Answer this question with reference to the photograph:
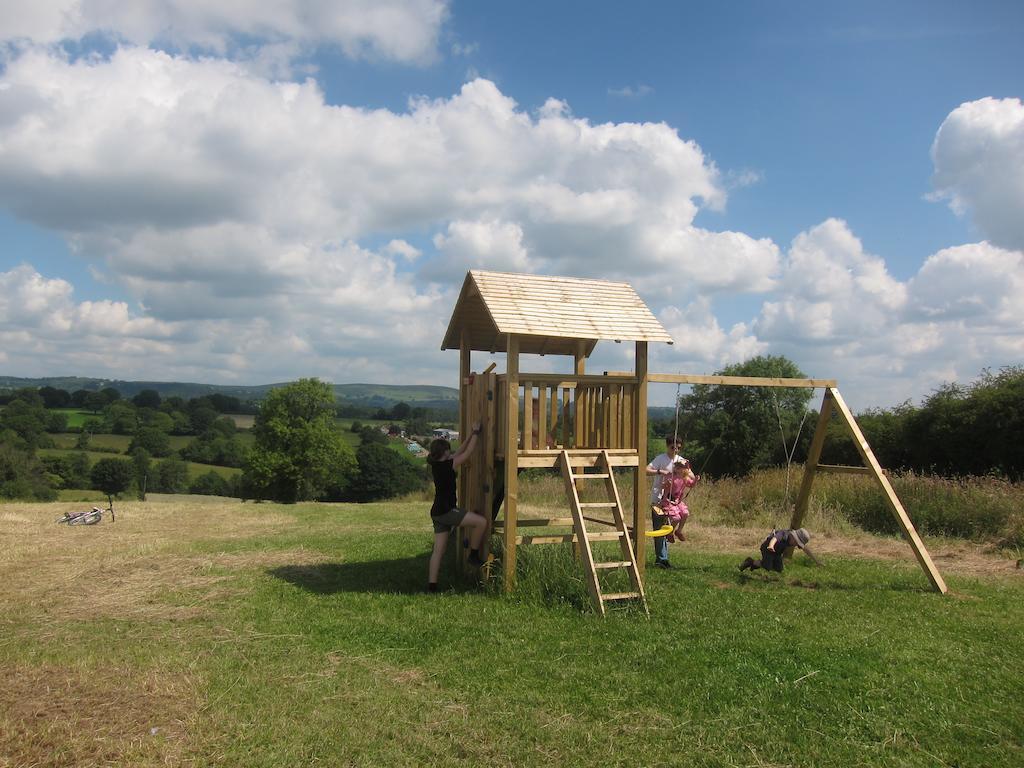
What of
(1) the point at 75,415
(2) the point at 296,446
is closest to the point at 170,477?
(2) the point at 296,446

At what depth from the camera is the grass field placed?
446 cm

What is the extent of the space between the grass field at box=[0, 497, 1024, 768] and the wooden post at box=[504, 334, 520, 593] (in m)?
0.35

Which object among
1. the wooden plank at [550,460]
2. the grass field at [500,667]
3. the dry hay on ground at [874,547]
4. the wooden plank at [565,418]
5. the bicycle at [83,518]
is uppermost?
the wooden plank at [565,418]

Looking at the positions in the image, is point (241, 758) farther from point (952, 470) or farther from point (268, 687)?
point (952, 470)

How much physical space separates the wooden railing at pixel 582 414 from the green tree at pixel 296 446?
1306 inches

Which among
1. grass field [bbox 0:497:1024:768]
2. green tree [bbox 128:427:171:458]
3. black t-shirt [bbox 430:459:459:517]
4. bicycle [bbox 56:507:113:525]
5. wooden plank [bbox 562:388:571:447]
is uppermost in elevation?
wooden plank [bbox 562:388:571:447]

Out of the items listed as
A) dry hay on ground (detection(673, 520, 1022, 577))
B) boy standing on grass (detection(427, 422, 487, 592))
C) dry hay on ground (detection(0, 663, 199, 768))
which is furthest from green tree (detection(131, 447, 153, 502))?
dry hay on ground (detection(0, 663, 199, 768))

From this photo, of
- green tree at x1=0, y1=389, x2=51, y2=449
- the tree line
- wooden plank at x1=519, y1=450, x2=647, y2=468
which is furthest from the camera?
green tree at x1=0, y1=389, x2=51, y2=449

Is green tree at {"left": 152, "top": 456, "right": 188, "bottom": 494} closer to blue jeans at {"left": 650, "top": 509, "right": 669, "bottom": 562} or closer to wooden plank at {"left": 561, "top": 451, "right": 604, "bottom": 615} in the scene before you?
blue jeans at {"left": 650, "top": 509, "right": 669, "bottom": 562}

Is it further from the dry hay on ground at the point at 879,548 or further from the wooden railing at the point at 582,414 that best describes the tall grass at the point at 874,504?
the wooden railing at the point at 582,414

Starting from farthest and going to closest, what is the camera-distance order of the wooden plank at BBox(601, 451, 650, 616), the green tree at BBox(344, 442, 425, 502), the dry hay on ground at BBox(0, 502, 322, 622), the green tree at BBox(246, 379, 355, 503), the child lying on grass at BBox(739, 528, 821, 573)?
the green tree at BBox(344, 442, 425, 502) < the green tree at BBox(246, 379, 355, 503) < the child lying on grass at BBox(739, 528, 821, 573) < the dry hay on ground at BBox(0, 502, 322, 622) < the wooden plank at BBox(601, 451, 650, 616)

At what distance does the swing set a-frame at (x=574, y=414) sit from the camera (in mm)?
8305

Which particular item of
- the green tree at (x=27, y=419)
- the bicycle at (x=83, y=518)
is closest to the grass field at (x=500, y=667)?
the bicycle at (x=83, y=518)

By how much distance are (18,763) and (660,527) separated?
7827mm
